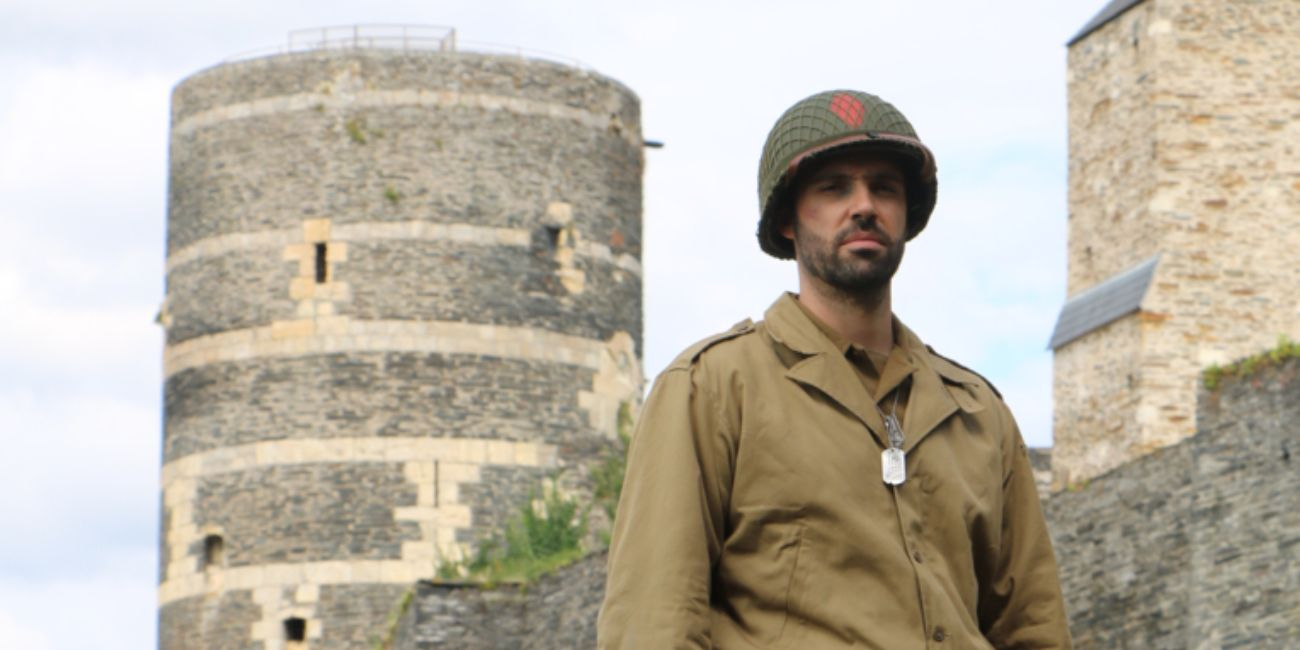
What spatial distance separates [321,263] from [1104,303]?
26.1 feet

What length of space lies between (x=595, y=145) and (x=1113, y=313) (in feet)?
20.0

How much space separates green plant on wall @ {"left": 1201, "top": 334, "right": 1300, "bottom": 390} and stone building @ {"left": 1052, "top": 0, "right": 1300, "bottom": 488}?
22.6 ft

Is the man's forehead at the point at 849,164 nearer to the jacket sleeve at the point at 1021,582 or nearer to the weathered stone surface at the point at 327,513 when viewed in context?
the jacket sleeve at the point at 1021,582

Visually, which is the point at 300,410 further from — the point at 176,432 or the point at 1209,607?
the point at 1209,607

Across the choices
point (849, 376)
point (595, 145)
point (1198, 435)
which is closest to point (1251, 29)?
point (595, 145)

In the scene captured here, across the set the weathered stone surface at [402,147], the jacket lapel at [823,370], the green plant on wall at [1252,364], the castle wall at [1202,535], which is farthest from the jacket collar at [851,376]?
the weathered stone surface at [402,147]

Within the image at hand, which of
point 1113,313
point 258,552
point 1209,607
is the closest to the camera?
point 1209,607

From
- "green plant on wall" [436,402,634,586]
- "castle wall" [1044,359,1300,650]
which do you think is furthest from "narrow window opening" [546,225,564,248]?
"castle wall" [1044,359,1300,650]

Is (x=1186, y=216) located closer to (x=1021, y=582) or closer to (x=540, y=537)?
(x=540, y=537)

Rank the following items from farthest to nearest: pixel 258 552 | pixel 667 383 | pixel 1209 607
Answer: pixel 258 552, pixel 1209 607, pixel 667 383

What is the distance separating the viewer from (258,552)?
27.7 m

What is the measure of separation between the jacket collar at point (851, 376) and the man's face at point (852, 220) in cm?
9

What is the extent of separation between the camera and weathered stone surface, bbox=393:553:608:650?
24984 millimetres

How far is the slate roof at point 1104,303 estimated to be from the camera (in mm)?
25719
